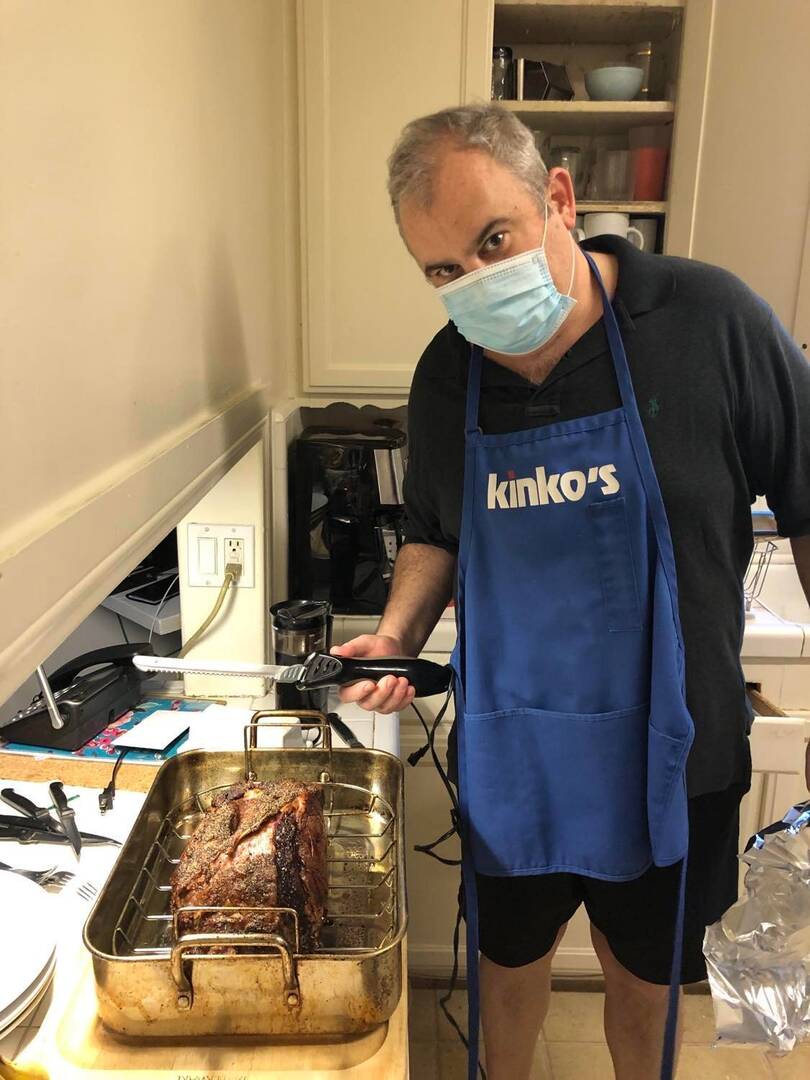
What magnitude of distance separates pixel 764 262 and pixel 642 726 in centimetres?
129

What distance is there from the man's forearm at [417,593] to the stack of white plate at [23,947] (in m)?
0.56

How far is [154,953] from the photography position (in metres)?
0.74

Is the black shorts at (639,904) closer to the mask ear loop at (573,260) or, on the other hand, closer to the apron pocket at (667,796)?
the apron pocket at (667,796)

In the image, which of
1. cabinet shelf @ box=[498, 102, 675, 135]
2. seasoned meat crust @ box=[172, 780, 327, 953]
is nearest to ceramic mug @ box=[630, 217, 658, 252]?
cabinet shelf @ box=[498, 102, 675, 135]

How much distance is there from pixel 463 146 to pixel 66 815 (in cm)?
94

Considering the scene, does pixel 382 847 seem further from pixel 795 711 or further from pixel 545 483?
pixel 795 711

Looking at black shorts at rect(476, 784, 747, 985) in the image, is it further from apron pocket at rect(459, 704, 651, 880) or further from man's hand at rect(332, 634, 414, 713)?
man's hand at rect(332, 634, 414, 713)

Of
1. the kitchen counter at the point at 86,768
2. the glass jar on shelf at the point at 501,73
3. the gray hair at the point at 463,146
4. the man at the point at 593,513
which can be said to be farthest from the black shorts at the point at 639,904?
the glass jar on shelf at the point at 501,73

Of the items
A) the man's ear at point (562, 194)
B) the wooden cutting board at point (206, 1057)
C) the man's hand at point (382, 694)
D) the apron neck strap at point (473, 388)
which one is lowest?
the wooden cutting board at point (206, 1057)

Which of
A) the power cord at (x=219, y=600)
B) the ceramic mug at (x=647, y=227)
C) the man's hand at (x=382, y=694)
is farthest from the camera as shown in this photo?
the ceramic mug at (x=647, y=227)

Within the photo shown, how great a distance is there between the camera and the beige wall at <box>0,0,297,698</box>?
0.51 m

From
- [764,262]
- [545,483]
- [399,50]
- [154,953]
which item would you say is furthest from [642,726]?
[399,50]

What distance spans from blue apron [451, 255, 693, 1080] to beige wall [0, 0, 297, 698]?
38 cm

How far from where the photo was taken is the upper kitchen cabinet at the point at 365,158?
1.65 metres
